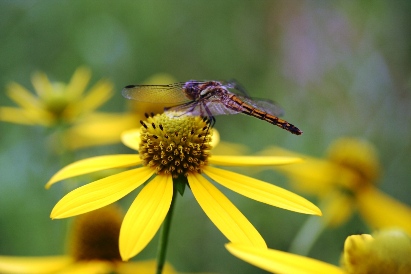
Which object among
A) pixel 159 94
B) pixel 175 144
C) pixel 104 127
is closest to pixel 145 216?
pixel 175 144

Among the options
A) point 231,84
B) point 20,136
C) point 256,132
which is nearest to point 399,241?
point 231,84

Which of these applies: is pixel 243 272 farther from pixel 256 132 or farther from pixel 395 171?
pixel 395 171

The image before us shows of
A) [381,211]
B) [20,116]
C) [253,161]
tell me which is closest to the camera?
[253,161]

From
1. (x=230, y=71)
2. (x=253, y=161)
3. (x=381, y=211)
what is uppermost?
(x=230, y=71)

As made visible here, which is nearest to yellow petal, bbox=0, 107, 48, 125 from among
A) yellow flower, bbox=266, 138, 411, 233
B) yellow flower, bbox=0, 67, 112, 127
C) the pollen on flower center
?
yellow flower, bbox=0, 67, 112, 127

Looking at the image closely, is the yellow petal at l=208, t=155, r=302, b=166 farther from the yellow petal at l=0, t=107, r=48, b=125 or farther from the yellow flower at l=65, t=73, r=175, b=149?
the yellow petal at l=0, t=107, r=48, b=125

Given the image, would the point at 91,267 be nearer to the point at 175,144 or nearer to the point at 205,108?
the point at 175,144
